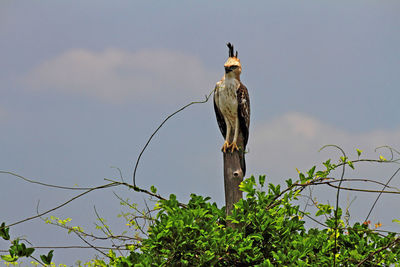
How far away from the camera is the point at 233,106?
530cm

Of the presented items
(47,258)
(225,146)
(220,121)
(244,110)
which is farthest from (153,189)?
(244,110)

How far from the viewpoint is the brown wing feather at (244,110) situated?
5332 millimetres

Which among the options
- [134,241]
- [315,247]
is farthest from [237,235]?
[134,241]

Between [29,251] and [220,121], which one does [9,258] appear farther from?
[220,121]

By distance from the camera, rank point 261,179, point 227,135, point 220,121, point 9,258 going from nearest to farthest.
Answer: point 9,258, point 261,179, point 227,135, point 220,121

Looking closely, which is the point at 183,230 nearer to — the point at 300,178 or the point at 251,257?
the point at 251,257

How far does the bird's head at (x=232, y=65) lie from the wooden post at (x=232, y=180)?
2.69ft

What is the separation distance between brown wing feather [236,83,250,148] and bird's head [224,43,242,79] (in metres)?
0.16

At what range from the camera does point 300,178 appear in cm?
451

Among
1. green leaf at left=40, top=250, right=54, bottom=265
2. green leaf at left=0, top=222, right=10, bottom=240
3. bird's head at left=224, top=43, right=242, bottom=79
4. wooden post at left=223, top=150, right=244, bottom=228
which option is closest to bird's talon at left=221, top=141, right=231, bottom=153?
wooden post at left=223, top=150, right=244, bottom=228

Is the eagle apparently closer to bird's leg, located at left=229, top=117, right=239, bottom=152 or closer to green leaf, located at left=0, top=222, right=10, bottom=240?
bird's leg, located at left=229, top=117, right=239, bottom=152

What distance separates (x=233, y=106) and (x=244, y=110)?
0.14 m

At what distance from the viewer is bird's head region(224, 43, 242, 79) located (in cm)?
521

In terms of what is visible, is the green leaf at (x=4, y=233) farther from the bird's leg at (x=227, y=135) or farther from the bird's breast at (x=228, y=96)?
the bird's breast at (x=228, y=96)
